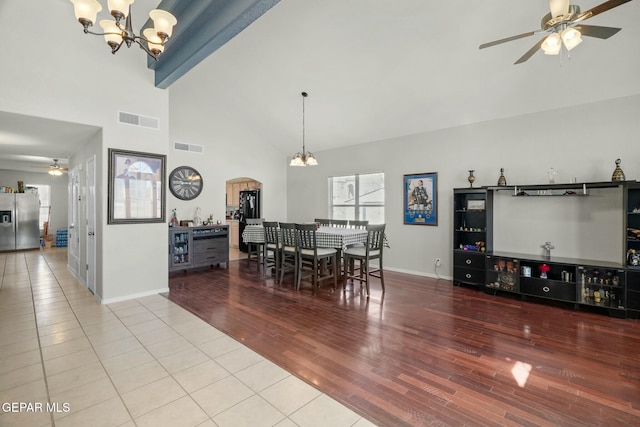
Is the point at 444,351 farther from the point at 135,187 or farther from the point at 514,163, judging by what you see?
the point at 135,187

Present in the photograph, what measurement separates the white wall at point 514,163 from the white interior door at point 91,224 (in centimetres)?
464

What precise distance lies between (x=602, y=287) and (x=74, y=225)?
27.5 feet

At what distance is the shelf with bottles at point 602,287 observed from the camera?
3561 millimetres

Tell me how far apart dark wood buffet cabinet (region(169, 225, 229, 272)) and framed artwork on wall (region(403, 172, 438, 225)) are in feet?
12.2

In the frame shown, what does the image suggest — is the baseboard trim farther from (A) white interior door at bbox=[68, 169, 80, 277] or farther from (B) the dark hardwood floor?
(A) white interior door at bbox=[68, 169, 80, 277]

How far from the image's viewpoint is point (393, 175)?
6031 mm

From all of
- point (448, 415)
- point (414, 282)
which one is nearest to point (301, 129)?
point (414, 282)

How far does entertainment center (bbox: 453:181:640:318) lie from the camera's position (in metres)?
3.59

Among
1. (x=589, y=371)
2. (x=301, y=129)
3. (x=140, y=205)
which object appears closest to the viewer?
(x=589, y=371)

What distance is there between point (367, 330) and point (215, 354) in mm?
1519

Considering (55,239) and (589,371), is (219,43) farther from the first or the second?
(55,239)

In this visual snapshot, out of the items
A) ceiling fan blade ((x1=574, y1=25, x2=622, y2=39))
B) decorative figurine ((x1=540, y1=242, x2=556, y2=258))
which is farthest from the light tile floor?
decorative figurine ((x1=540, y1=242, x2=556, y2=258))

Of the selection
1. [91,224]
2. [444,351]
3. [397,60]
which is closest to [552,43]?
[397,60]

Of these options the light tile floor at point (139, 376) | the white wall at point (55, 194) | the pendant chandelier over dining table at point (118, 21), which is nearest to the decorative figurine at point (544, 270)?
the light tile floor at point (139, 376)
